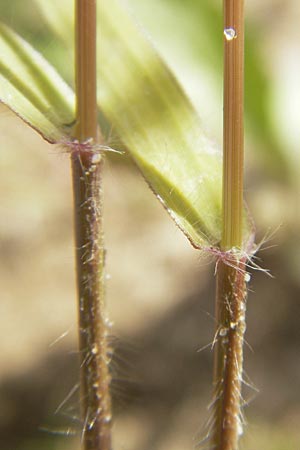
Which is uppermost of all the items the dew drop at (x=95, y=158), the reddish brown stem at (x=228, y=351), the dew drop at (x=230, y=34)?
the dew drop at (x=230, y=34)

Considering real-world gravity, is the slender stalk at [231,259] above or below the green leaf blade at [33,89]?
below

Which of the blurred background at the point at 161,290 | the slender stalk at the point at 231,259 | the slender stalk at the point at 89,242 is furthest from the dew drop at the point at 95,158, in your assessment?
the blurred background at the point at 161,290

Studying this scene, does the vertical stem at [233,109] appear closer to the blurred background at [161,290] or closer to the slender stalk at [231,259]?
the slender stalk at [231,259]

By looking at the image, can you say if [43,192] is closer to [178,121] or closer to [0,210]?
[0,210]

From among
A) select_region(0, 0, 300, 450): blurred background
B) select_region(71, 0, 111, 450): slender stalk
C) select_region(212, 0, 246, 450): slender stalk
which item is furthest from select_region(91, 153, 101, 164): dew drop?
select_region(0, 0, 300, 450): blurred background

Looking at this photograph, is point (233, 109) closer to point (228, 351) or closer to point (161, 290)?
point (228, 351)

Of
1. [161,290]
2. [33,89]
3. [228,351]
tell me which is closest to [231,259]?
[228,351]

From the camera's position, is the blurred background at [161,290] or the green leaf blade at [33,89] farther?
the blurred background at [161,290]
